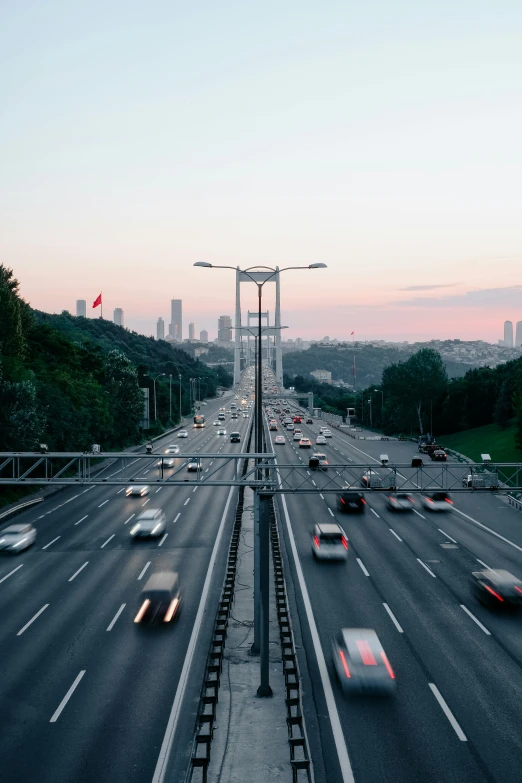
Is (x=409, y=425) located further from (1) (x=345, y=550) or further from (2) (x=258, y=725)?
(2) (x=258, y=725)

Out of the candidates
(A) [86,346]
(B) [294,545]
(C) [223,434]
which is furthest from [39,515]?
(A) [86,346]

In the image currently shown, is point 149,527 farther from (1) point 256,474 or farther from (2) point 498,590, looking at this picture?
(2) point 498,590

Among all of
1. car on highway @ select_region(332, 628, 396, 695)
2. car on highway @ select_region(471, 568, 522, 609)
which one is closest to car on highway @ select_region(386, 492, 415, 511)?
car on highway @ select_region(471, 568, 522, 609)

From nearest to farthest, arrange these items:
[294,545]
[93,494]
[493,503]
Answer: [294,545] → [493,503] → [93,494]

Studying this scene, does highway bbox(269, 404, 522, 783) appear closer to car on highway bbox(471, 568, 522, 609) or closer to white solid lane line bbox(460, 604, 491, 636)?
white solid lane line bbox(460, 604, 491, 636)

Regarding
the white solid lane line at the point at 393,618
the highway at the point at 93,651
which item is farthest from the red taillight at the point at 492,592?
the highway at the point at 93,651
